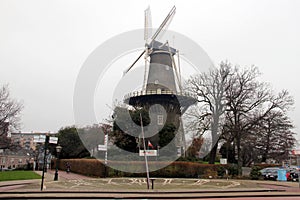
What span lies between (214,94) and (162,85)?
10.6m

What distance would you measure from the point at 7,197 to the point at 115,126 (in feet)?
67.5

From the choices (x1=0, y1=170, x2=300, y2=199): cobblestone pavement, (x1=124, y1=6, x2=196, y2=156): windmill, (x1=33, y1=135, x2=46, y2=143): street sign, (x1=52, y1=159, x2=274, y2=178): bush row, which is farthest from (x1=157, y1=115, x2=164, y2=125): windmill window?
(x1=33, y1=135, x2=46, y2=143): street sign

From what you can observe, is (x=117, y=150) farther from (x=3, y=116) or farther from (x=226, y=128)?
(x=3, y=116)

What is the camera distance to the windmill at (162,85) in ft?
129

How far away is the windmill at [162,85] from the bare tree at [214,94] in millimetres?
3768

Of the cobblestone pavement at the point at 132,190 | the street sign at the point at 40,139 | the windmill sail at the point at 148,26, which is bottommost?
the cobblestone pavement at the point at 132,190

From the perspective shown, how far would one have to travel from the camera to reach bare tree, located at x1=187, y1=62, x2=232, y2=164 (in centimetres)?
3272

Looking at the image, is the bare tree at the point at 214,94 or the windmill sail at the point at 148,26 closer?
the bare tree at the point at 214,94

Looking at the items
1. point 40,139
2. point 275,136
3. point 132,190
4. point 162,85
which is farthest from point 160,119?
point 40,139

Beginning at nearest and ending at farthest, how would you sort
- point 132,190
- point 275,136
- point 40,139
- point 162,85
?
point 40,139, point 132,190, point 275,136, point 162,85

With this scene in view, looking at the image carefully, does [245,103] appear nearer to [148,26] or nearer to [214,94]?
[214,94]

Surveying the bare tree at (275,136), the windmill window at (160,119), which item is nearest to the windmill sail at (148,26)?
the windmill window at (160,119)

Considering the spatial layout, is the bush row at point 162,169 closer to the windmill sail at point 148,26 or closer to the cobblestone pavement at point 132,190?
the cobblestone pavement at point 132,190

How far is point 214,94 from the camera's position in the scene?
33188mm
